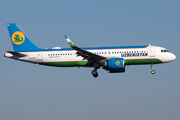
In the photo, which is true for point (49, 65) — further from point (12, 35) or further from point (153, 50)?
point (153, 50)

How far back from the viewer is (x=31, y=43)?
50.7 m

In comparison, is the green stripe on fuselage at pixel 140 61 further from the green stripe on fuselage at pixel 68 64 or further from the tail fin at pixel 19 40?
the tail fin at pixel 19 40

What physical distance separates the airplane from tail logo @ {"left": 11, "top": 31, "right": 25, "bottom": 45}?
4.71ft

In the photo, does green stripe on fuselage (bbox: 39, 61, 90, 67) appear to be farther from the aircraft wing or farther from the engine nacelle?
the engine nacelle

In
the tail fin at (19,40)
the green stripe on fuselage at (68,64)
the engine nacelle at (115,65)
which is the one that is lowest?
the engine nacelle at (115,65)

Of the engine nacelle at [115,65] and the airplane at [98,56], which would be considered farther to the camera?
the airplane at [98,56]

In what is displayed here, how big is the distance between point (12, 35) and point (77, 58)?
11.9 metres

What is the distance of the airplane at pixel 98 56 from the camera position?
45.6 m

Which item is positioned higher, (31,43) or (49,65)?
(31,43)

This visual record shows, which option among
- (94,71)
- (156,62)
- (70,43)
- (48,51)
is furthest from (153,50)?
(48,51)

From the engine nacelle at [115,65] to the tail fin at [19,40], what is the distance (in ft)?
39.0

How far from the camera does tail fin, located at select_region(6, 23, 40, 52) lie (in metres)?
50.1

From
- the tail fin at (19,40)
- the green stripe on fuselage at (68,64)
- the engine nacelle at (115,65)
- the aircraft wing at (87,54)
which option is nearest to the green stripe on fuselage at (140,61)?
the engine nacelle at (115,65)

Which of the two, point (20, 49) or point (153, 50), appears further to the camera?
point (20, 49)
